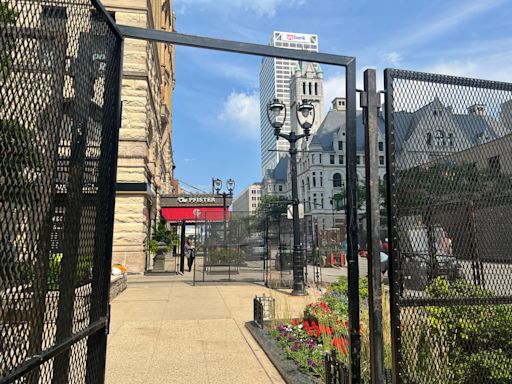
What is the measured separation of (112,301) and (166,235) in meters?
11.2

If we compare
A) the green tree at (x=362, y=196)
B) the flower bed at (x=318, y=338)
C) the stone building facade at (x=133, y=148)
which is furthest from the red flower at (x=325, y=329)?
the stone building facade at (x=133, y=148)

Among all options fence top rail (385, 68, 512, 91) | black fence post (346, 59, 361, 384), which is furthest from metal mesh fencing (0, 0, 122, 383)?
fence top rail (385, 68, 512, 91)

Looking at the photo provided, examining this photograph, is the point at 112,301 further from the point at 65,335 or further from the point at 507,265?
the point at 507,265

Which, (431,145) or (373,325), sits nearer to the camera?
(373,325)

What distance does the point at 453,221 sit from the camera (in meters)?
3.22

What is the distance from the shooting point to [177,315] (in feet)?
28.2

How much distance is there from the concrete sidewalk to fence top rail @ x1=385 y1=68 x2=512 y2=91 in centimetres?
374

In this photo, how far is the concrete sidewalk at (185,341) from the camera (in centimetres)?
482

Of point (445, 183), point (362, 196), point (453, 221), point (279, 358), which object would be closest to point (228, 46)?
point (445, 183)

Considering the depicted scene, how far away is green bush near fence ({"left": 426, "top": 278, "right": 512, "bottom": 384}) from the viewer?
3236mm

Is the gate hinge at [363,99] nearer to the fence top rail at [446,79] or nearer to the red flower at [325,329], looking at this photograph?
the fence top rail at [446,79]

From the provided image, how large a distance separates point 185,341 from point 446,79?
5.53 metres

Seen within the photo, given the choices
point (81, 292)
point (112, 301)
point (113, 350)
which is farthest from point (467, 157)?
point (112, 301)

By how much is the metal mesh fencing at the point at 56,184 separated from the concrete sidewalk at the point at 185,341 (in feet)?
8.33
